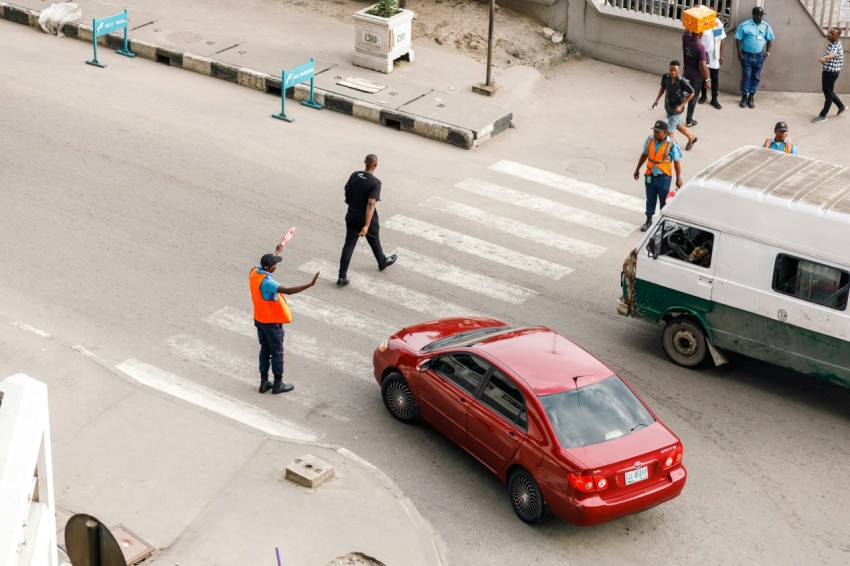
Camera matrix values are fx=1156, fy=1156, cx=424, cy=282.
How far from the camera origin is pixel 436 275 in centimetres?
1491

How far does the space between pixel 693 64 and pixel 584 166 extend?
326cm

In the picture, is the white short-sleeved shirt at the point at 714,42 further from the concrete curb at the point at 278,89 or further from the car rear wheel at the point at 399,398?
the car rear wheel at the point at 399,398

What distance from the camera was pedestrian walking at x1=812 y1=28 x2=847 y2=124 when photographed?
19766 millimetres

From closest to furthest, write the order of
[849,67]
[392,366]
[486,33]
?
1. [392,366]
2. [849,67]
3. [486,33]

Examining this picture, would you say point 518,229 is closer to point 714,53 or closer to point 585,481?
point 714,53

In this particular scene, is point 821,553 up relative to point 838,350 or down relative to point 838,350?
down

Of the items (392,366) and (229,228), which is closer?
(392,366)

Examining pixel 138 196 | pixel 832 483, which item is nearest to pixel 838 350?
pixel 832 483

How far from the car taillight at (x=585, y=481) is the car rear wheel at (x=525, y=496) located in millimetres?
444

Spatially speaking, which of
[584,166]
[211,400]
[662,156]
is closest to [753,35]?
[584,166]

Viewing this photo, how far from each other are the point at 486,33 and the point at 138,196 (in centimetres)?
907

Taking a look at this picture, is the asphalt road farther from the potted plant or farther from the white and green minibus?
the potted plant

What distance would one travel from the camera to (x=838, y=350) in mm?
11883

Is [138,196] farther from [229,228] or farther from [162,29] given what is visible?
[162,29]
